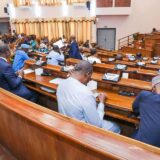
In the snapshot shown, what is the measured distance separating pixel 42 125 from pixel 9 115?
1.53ft

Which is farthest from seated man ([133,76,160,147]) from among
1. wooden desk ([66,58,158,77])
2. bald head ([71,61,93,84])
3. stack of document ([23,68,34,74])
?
stack of document ([23,68,34,74])

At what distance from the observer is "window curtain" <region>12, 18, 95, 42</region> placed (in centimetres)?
1121

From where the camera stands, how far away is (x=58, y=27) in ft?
39.2

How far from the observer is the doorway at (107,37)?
11328 millimetres

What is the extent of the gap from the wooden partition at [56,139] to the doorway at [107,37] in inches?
404

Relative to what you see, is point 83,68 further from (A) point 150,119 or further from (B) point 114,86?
(B) point 114,86

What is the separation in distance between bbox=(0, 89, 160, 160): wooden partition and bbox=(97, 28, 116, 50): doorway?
10.3 meters

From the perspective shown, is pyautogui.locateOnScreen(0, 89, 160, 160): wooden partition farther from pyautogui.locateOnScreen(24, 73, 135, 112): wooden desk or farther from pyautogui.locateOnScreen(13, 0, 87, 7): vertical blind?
pyautogui.locateOnScreen(13, 0, 87, 7): vertical blind

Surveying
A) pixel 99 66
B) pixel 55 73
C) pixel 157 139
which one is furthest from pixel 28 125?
pixel 99 66

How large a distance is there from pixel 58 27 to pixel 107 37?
2.94 metres

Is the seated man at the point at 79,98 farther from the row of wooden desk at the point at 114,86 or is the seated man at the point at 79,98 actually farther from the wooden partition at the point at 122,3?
the wooden partition at the point at 122,3

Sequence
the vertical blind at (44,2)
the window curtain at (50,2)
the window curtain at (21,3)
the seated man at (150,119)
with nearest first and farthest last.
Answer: the seated man at (150,119) < the vertical blind at (44,2) < the window curtain at (50,2) < the window curtain at (21,3)

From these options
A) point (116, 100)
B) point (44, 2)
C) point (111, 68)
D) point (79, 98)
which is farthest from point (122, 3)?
point (79, 98)

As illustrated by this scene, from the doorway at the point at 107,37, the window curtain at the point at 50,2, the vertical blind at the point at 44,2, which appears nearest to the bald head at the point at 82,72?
the vertical blind at the point at 44,2
